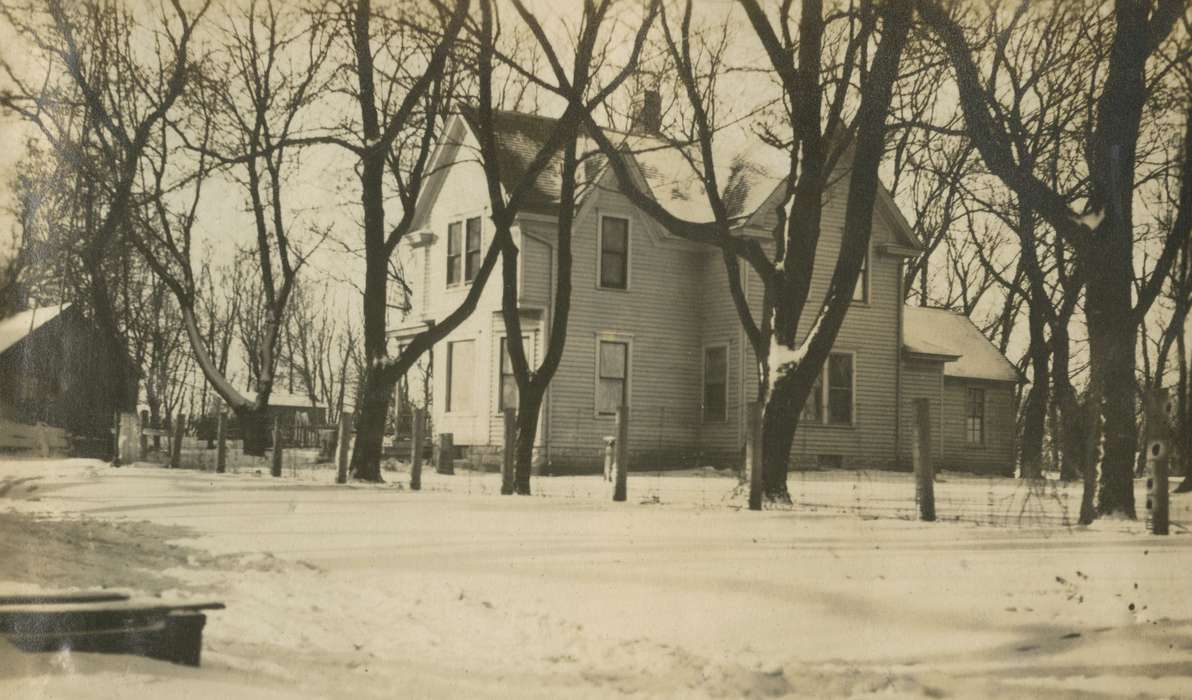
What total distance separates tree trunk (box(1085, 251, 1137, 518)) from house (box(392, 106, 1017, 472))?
12.1m

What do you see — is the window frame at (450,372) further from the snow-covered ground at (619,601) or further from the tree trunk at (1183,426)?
the tree trunk at (1183,426)

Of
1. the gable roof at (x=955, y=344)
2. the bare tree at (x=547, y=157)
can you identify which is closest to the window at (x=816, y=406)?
the gable roof at (x=955, y=344)

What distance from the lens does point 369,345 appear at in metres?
14.0

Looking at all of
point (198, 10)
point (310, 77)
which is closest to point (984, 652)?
point (198, 10)

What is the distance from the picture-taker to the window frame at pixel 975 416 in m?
24.8

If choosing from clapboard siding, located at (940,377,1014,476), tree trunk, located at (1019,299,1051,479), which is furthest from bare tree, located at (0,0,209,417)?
clapboard siding, located at (940,377,1014,476)

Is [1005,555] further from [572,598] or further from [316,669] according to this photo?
[316,669]

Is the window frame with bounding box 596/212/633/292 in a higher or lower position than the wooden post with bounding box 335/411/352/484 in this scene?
higher

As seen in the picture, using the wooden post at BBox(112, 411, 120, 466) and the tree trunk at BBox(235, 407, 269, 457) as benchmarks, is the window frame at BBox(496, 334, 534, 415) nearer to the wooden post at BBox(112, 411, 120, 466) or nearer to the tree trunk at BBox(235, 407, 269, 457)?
the tree trunk at BBox(235, 407, 269, 457)

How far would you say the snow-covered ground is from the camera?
13.2 feet

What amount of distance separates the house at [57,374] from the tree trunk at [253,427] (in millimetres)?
1937

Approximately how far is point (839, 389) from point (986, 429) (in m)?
4.85

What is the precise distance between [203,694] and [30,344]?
201 inches

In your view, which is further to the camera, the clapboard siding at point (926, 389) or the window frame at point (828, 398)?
the clapboard siding at point (926, 389)
